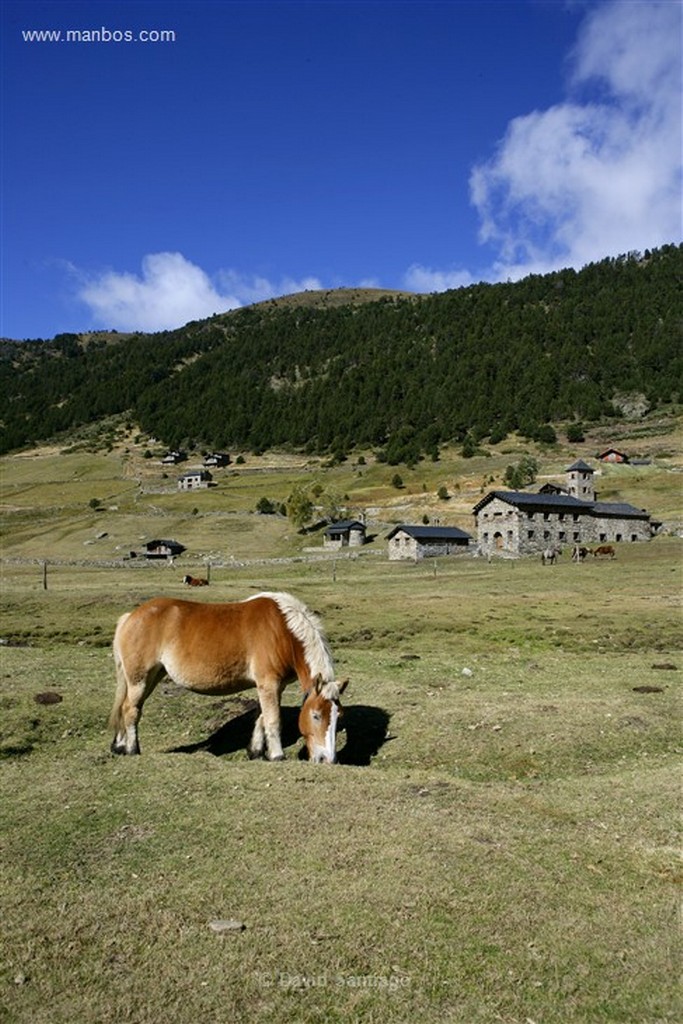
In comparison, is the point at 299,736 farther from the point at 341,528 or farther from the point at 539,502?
the point at 341,528

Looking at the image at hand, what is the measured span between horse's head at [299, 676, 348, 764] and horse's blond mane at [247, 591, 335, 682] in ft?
0.89

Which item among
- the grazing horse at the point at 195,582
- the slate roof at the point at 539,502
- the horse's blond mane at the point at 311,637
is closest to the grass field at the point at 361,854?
the horse's blond mane at the point at 311,637

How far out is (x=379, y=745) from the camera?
13.9 meters

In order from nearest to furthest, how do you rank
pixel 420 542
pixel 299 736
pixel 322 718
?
pixel 322 718, pixel 299 736, pixel 420 542

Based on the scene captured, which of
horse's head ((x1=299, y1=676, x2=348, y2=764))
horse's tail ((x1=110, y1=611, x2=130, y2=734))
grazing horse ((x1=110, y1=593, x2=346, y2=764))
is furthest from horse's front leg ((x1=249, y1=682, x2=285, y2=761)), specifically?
horse's tail ((x1=110, y1=611, x2=130, y2=734))

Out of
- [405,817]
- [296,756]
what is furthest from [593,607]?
[405,817]

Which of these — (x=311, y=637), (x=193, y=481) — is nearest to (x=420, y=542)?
(x=311, y=637)

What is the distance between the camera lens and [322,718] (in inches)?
482

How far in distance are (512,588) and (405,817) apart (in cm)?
4050

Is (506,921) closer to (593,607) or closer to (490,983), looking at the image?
(490,983)

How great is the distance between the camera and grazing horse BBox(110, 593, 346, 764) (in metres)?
12.9

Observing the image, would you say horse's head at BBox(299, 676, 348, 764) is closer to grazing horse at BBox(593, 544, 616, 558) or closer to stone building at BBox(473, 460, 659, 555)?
grazing horse at BBox(593, 544, 616, 558)

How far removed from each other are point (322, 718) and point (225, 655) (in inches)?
86.6

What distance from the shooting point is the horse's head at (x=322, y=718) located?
478 inches
